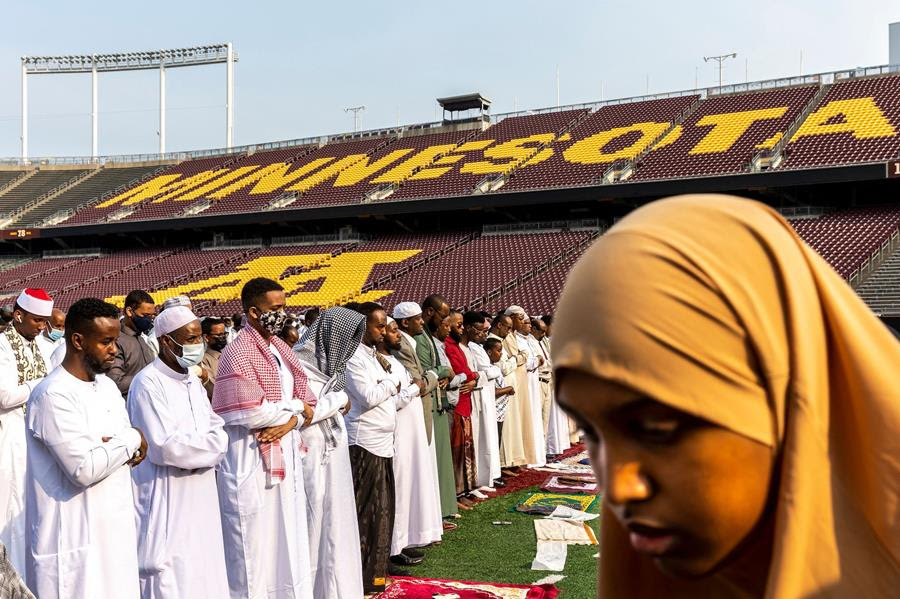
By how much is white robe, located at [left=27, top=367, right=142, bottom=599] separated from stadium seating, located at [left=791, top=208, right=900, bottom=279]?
661 inches

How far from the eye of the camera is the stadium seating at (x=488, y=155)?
2727 cm

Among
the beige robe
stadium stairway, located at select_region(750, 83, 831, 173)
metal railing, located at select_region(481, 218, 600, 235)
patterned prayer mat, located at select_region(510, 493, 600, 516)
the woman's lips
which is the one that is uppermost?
stadium stairway, located at select_region(750, 83, 831, 173)

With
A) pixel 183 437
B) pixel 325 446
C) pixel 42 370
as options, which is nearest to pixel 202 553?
pixel 183 437

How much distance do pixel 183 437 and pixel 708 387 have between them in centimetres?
389

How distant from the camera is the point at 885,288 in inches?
680

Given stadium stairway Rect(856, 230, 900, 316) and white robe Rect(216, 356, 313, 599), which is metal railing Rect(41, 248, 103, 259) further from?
white robe Rect(216, 356, 313, 599)

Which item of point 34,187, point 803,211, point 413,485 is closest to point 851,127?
point 803,211

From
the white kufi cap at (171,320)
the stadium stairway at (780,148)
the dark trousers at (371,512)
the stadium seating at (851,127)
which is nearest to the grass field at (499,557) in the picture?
the dark trousers at (371,512)

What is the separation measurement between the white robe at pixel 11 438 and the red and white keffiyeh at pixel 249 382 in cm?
176

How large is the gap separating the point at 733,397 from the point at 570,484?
9113 millimetres

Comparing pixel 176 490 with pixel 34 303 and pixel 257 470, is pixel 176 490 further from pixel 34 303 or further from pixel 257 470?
pixel 34 303

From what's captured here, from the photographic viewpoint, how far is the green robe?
7.57 meters

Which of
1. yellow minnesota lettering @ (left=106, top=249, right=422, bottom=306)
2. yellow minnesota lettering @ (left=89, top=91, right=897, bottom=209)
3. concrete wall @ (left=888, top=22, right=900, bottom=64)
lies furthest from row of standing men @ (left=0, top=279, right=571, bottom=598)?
concrete wall @ (left=888, top=22, right=900, bottom=64)

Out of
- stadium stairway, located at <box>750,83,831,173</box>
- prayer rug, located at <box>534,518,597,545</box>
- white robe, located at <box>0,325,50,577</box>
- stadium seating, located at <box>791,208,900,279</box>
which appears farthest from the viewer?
stadium stairway, located at <box>750,83,831,173</box>
